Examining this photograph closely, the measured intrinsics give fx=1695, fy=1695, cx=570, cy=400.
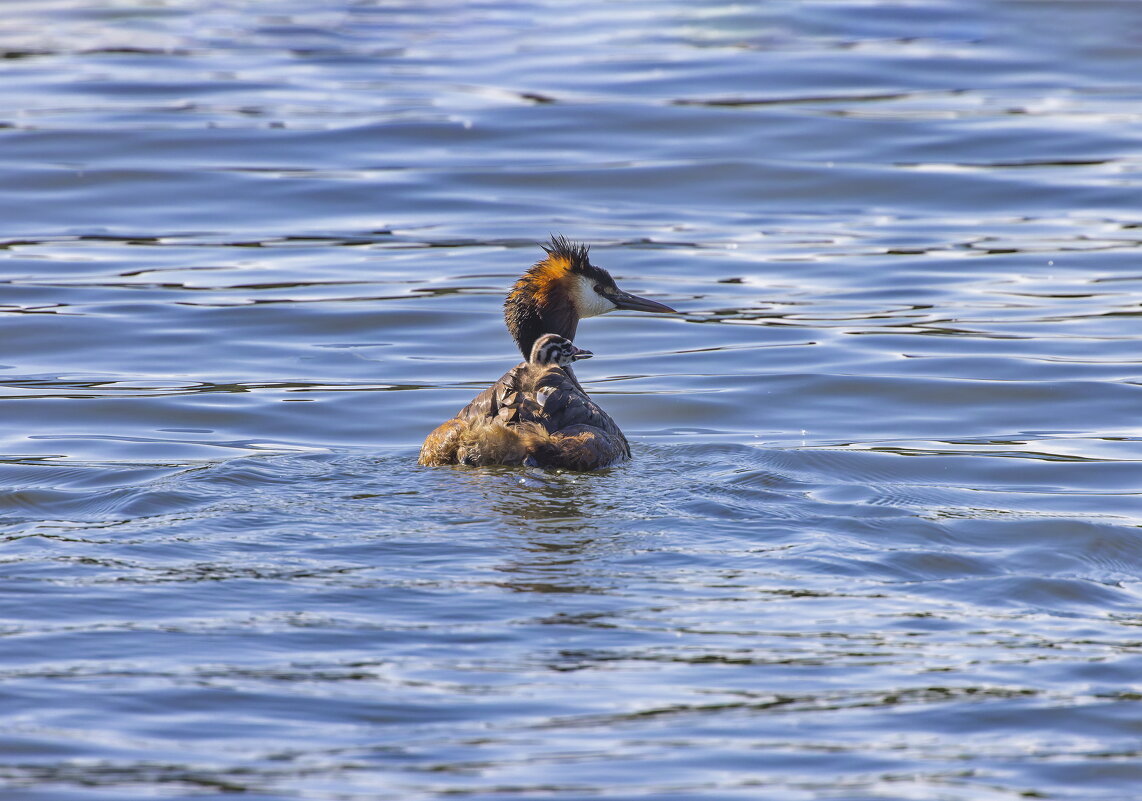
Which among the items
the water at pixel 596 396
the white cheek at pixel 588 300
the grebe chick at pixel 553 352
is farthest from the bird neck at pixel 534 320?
the water at pixel 596 396

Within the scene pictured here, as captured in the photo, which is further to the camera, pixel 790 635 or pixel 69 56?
pixel 69 56

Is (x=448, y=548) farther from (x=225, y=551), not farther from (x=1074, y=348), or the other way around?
(x=1074, y=348)

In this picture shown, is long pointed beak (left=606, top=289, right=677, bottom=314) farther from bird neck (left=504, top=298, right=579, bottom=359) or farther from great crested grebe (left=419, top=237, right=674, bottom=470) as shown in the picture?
great crested grebe (left=419, top=237, right=674, bottom=470)

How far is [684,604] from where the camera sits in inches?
247

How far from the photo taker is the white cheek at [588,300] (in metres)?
9.86

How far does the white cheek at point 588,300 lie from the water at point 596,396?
851 millimetres

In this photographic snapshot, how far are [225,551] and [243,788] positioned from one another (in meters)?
2.33

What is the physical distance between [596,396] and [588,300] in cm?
171

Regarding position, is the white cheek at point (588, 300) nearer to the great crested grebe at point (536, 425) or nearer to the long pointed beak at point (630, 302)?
the long pointed beak at point (630, 302)

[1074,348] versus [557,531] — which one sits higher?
[1074,348]

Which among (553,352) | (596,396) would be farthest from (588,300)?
(596,396)

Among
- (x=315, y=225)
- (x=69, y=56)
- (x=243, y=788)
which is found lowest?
(x=243, y=788)

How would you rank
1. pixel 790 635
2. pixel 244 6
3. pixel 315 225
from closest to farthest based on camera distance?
pixel 790 635, pixel 315 225, pixel 244 6

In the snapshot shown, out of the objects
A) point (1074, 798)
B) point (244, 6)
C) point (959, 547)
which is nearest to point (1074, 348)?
point (959, 547)
